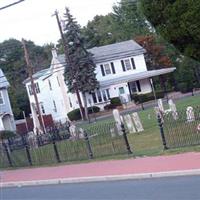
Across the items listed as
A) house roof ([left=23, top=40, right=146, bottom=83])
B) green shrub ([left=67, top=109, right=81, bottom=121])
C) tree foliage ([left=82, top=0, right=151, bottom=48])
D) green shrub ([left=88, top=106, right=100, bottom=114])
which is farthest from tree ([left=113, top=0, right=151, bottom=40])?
green shrub ([left=67, top=109, right=81, bottom=121])

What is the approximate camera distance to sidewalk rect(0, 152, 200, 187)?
14.3 meters

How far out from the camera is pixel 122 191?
42.5ft

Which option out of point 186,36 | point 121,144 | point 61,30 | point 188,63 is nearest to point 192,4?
point 186,36

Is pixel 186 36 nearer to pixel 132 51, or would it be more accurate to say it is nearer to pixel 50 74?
pixel 132 51

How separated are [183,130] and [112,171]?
10.8 feet

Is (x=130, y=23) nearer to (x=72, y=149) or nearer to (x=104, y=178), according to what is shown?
(x=72, y=149)

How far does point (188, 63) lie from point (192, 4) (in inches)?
2045

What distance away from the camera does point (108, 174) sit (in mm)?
15891

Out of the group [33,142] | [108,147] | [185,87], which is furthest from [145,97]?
[108,147]

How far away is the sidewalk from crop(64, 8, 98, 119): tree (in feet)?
142

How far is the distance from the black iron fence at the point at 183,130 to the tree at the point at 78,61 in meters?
45.1

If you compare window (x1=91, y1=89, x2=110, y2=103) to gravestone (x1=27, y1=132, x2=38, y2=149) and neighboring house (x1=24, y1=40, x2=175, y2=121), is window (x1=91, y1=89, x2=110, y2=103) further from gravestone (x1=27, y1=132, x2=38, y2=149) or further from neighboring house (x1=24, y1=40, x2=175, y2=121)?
gravestone (x1=27, y1=132, x2=38, y2=149)

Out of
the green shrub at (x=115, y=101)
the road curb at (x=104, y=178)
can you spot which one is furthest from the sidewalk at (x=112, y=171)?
the green shrub at (x=115, y=101)

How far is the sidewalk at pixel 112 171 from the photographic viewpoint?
14.3m
